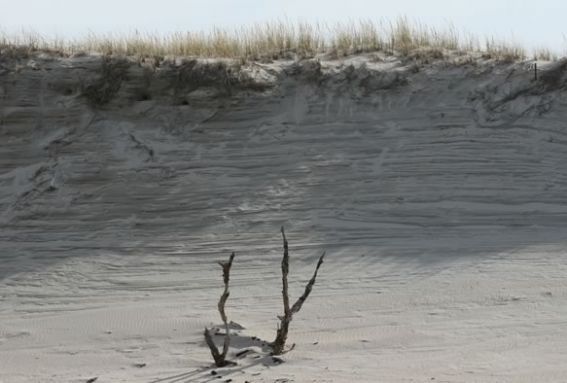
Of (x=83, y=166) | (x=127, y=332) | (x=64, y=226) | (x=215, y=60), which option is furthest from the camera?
(x=215, y=60)

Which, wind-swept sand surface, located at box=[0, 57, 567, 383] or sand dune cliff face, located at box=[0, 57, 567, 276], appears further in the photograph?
sand dune cliff face, located at box=[0, 57, 567, 276]

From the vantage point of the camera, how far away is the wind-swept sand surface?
6.57 meters

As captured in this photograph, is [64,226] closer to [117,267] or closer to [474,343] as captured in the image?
[117,267]

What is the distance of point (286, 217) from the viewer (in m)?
9.09

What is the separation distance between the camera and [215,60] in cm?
1060

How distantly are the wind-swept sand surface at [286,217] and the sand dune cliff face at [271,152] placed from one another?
20 millimetres

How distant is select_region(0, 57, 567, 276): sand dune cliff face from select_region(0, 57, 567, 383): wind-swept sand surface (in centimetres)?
2

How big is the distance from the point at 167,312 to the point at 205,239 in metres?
1.48

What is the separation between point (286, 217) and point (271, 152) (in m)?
1.01

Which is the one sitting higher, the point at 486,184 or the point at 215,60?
the point at 215,60

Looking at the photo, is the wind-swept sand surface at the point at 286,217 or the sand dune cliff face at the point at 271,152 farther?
the sand dune cliff face at the point at 271,152

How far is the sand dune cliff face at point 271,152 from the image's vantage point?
902 centimetres

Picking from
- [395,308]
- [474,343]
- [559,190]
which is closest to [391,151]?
[559,190]

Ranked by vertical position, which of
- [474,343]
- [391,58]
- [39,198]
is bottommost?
[474,343]
